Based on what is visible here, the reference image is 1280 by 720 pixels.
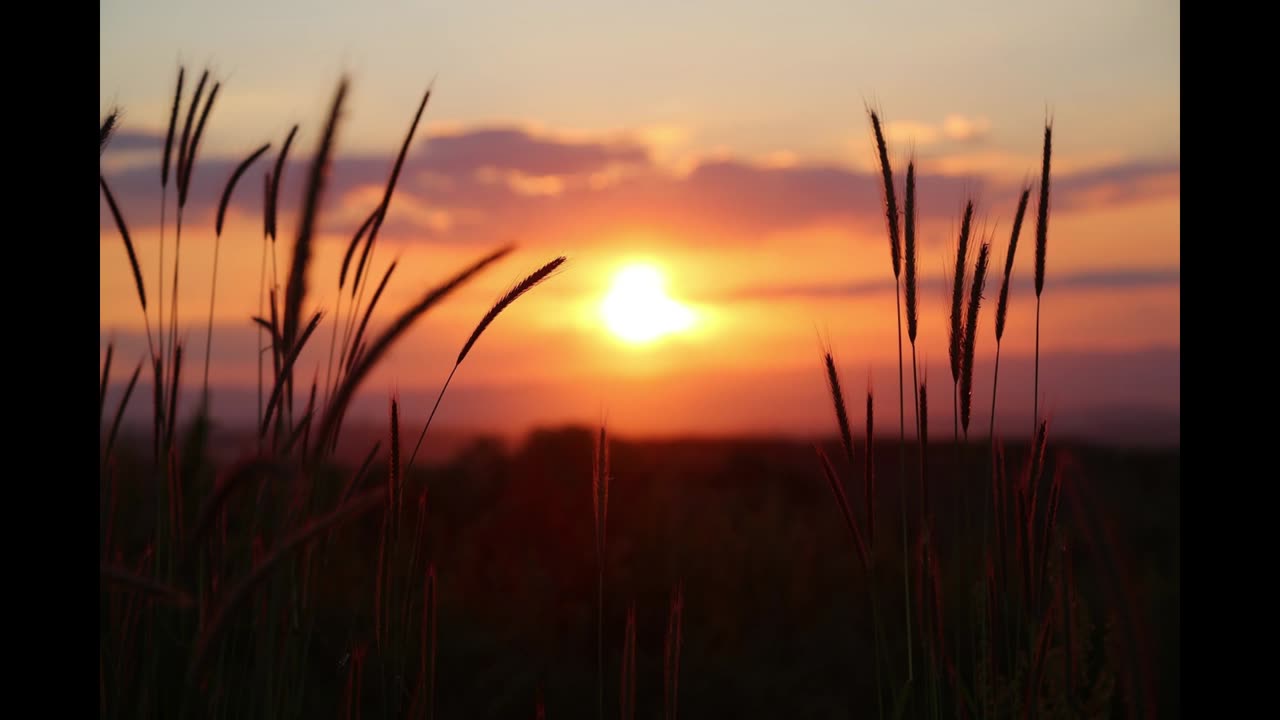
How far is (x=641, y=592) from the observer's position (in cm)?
575

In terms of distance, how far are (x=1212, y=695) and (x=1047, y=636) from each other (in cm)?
29

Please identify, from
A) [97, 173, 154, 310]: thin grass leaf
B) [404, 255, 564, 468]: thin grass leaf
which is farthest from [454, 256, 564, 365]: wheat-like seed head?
[97, 173, 154, 310]: thin grass leaf

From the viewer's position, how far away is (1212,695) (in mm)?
1805

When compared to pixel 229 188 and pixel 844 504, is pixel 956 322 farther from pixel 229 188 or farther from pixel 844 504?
pixel 229 188

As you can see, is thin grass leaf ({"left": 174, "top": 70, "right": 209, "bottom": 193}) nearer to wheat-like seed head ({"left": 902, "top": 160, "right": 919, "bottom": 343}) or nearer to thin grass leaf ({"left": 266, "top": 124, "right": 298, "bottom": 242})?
thin grass leaf ({"left": 266, "top": 124, "right": 298, "bottom": 242})

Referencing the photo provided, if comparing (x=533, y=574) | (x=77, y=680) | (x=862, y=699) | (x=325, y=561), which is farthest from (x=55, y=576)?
(x=533, y=574)

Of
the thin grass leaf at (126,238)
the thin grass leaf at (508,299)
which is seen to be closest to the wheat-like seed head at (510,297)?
the thin grass leaf at (508,299)

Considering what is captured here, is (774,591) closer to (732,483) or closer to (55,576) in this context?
(732,483)

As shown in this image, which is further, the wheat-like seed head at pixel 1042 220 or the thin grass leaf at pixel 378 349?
the wheat-like seed head at pixel 1042 220

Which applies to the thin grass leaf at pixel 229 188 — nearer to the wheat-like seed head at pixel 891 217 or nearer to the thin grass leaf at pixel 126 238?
the thin grass leaf at pixel 126 238

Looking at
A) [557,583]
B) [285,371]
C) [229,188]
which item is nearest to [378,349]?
[285,371]

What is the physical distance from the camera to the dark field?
200 centimetres

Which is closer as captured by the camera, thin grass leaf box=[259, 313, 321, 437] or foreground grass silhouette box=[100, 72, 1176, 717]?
thin grass leaf box=[259, 313, 321, 437]

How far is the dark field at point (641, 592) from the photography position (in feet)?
6.55
